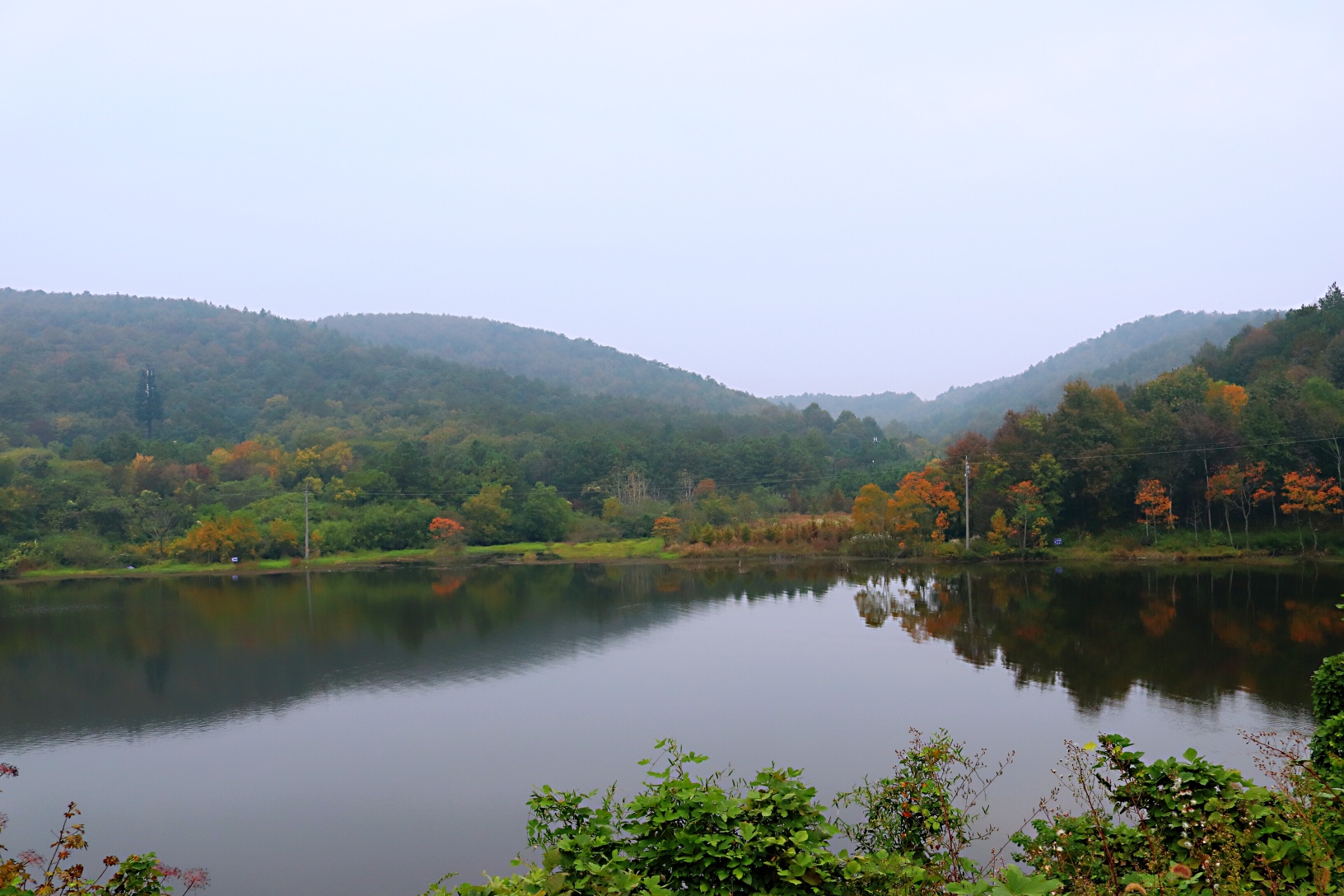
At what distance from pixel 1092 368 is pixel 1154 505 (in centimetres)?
6863

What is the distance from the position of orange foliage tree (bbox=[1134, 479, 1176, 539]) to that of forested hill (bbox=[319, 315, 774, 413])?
6446 centimetres

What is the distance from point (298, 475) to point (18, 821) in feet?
133

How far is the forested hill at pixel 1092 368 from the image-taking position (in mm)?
73375

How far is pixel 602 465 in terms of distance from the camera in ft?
168

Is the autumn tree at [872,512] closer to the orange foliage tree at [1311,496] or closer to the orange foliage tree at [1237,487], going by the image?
the orange foliage tree at [1237,487]

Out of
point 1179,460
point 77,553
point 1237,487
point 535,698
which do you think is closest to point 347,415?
point 77,553

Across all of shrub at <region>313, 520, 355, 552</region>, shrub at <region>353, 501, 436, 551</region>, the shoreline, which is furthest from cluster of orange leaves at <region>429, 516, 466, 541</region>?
shrub at <region>313, 520, 355, 552</region>

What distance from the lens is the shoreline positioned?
28.8m

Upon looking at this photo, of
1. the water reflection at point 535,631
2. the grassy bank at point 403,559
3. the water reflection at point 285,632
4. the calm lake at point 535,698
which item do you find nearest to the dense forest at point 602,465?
the grassy bank at point 403,559

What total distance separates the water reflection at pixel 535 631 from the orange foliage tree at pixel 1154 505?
526cm

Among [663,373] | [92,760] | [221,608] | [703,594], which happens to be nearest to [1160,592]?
[703,594]

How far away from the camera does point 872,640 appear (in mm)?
17250

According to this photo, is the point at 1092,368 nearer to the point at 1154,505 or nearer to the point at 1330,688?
the point at 1154,505

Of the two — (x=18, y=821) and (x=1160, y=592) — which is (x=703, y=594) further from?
Result: (x=18, y=821)
